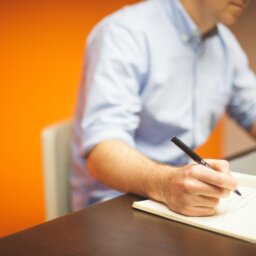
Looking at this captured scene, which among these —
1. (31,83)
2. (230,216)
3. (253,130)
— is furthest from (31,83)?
(230,216)

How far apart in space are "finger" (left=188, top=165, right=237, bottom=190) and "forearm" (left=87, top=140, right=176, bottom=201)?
0.23 ft

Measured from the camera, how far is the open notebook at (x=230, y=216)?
621 millimetres

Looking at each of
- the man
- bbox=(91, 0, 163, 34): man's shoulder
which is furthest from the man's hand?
bbox=(91, 0, 163, 34): man's shoulder

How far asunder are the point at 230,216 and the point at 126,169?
0.26 metres

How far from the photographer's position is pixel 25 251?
0.59 meters

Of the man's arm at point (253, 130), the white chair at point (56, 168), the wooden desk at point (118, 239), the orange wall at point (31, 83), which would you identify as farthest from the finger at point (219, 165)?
the orange wall at point (31, 83)

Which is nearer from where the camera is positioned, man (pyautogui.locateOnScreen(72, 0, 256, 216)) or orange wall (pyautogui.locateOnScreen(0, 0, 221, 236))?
man (pyautogui.locateOnScreen(72, 0, 256, 216))

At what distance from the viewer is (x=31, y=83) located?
1.82m

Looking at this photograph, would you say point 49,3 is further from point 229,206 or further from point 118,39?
point 229,206

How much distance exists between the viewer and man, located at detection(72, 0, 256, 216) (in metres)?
0.99

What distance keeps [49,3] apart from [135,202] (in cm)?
129

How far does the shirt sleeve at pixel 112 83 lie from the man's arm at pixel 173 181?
0.32 ft

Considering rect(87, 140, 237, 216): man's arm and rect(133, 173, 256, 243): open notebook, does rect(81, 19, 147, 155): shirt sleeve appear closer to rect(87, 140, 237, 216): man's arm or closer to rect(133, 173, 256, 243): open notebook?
rect(87, 140, 237, 216): man's arm

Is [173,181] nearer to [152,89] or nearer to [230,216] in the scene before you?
[230,216]
